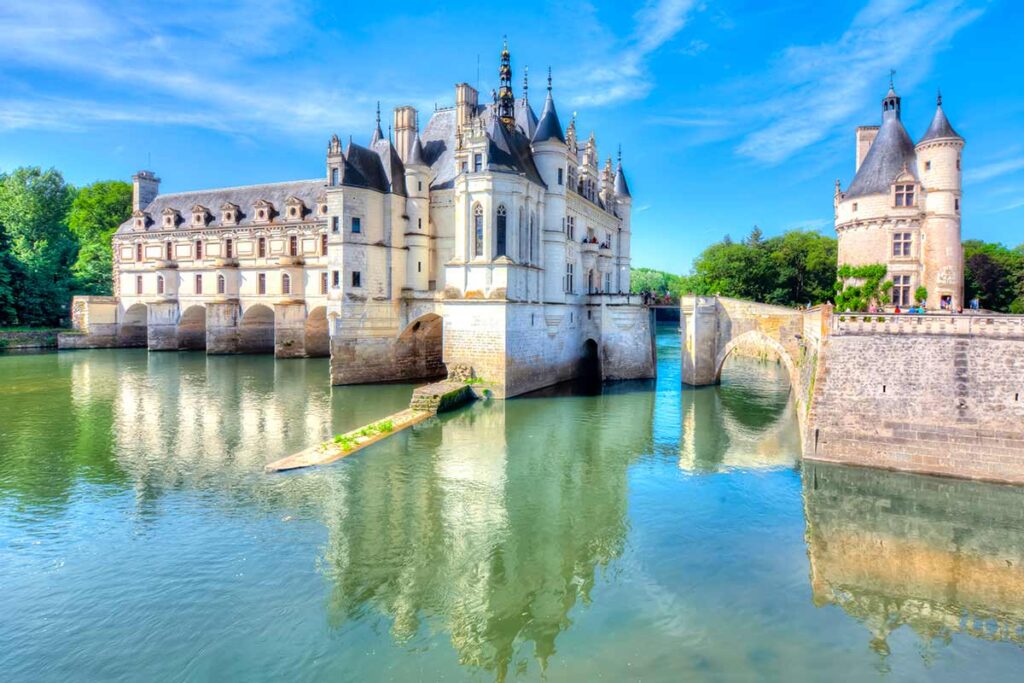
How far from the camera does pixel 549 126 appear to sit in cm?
3350

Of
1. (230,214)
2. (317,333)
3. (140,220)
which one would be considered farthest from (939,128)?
(140,220)

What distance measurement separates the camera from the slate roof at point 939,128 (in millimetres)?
28172

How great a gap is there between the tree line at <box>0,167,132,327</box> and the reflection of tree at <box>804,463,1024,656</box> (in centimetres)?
6714

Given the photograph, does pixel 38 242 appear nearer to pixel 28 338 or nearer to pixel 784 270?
pixel 28 338

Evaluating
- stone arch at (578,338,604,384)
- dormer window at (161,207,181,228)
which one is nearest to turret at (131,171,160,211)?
dormer window at (161,207,181,228)

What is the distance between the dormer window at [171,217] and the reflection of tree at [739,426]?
4695 centimetres

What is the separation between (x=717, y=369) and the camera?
3378cm

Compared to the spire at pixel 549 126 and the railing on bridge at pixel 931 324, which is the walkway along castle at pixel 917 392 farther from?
the spire at pixel 549 126

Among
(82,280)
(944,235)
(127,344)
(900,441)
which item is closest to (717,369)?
(944,235)

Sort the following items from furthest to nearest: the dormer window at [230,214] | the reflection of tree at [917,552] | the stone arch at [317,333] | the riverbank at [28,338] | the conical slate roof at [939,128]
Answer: the riverbank at [28,338] → the dormer window at [230,214] → the stone arch at [317,333] → the conical slate roof at [939,128] → the reflection of tree at [917,552]

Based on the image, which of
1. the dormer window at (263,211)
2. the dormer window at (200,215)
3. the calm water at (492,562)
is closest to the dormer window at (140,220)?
the dormer window at (200,215)

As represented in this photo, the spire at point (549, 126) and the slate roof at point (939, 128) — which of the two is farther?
the spire at point (549, 126)

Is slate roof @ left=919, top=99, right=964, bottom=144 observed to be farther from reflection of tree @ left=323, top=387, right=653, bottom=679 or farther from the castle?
reflection of tree @ left=323, top=387, right=653, bottom=679

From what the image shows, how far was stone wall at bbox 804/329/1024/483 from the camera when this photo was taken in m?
16.8
